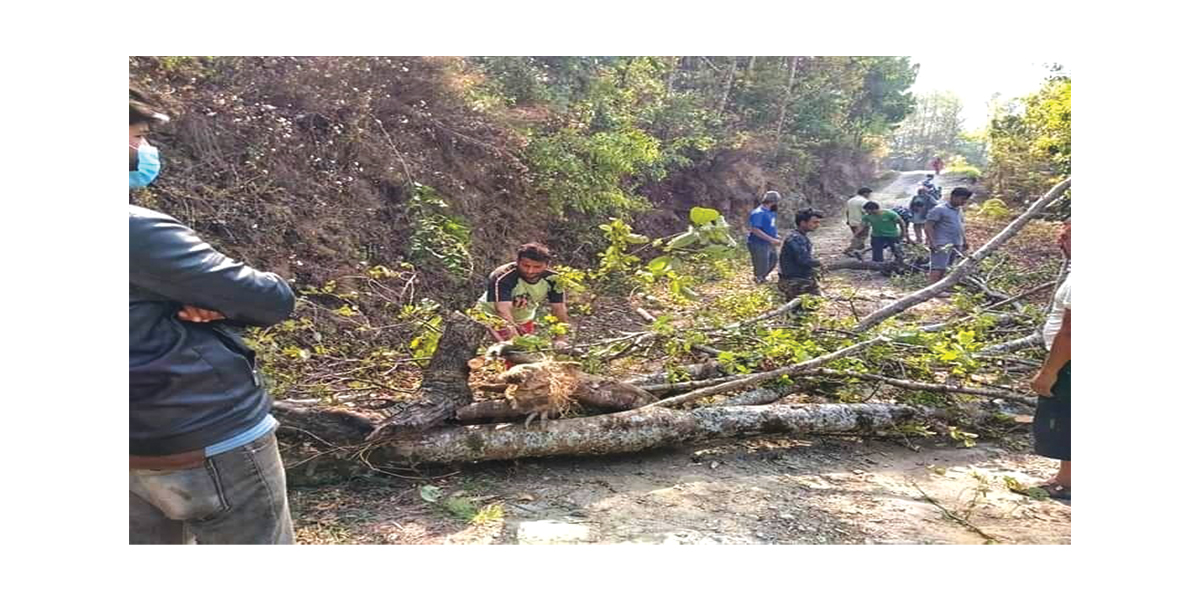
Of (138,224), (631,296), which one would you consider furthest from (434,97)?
(138,224)

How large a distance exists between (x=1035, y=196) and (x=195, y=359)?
3.82m

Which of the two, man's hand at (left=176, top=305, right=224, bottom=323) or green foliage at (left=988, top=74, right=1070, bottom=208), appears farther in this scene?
green foliage at (left=988, top=74, right=1070, bottom=208)

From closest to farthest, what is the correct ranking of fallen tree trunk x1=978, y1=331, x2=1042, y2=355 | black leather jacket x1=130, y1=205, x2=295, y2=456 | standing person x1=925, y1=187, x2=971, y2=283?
black leather jacket x1=130, y1=205, x2=295, y2=456 < fallen tree trunk x1=978, y1=331, x2=1042, y2=355 < standing person x1=925, y1=187, x2=971, y2=283

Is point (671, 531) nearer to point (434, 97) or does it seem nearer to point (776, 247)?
point (776, 247)

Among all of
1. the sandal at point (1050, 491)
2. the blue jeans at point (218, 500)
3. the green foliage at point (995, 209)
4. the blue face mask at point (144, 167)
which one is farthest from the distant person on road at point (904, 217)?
the blue face mask at point (144, 167)

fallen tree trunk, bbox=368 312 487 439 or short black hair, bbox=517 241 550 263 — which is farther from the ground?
short black hair, bbox=517 241 550 263

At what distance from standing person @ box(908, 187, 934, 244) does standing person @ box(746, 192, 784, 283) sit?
0.74 metres

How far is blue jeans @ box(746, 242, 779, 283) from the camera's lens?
3.87 m

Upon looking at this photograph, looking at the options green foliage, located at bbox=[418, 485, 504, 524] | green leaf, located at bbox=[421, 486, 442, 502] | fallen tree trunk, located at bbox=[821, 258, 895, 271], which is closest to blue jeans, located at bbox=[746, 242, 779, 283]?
fallen tree trunk, located at bbox=[821, 258, 895, 271]

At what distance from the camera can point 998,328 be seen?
12.3 ft

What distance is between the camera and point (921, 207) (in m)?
3.73

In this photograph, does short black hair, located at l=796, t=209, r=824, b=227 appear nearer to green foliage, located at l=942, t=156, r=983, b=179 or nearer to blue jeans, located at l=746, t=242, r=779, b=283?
blue jeans, located at l=746, t=242, r=779, b=283

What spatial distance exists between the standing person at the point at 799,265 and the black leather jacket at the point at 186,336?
2.76 m

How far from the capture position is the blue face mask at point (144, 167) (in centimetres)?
223
